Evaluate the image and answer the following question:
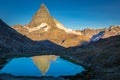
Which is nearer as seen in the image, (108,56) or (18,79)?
(18,79)

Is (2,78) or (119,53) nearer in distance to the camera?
(2,78)

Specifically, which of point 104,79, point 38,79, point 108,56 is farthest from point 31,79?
point 108,56

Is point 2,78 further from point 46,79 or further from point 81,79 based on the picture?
point 81,79

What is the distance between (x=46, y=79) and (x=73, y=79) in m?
8.47

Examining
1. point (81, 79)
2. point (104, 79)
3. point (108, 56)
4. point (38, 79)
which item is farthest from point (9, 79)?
point (108, 56)

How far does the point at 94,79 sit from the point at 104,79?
2925 mm

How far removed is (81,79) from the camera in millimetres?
89875

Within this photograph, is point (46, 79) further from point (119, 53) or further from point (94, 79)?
point (119, 53)

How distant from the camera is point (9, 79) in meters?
85.3

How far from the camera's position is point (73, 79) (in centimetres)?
9050

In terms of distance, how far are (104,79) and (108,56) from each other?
244 feet

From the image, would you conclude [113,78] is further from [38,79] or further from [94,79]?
[38,79]

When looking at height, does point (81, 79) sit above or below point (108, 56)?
below

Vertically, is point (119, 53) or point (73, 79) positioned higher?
point (119, 53)
